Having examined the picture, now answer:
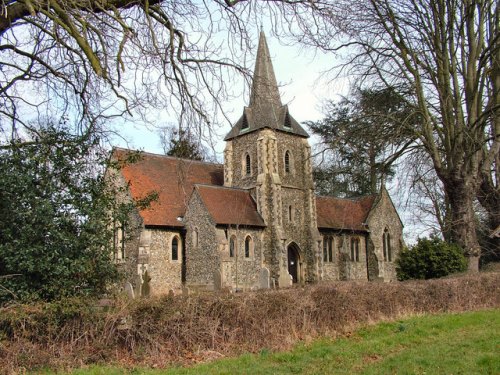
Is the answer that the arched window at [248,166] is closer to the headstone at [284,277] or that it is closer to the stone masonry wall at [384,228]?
the headstone at [284,277]

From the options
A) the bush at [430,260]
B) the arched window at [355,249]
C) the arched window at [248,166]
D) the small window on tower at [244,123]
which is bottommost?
the bush at [430,260]

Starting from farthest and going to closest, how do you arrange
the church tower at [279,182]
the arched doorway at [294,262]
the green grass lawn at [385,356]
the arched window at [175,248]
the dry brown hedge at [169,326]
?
the arched doorway at [294,262] < the church tower at [279,182] < the arched window at [175,248] < the dry brown hedge at [169,326] < the green grass lawn at [385,356]

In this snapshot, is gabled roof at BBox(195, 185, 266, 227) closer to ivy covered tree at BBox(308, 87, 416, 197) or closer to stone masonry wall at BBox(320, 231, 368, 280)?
stone masonry wall at BBox(320, 231, 368, 280)

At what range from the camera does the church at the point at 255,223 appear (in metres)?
27.4

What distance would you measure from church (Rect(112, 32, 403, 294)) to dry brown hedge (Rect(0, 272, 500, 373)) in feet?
44.3

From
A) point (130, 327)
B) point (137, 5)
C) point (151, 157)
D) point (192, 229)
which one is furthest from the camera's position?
point (151, 157)

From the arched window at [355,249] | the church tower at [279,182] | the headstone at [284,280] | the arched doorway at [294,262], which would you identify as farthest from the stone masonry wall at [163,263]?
the arched window at [355,249]

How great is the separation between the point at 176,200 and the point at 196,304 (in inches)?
840

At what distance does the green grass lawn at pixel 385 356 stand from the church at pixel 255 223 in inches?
558

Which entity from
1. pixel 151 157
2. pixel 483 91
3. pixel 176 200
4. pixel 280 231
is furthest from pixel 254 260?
pixel 483 91

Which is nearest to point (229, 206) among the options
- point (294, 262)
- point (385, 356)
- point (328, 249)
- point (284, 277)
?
point (284, 277)

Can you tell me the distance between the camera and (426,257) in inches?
697

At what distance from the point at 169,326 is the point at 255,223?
69.6ft

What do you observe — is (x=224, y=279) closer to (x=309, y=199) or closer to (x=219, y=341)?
(x=309, y=199)
